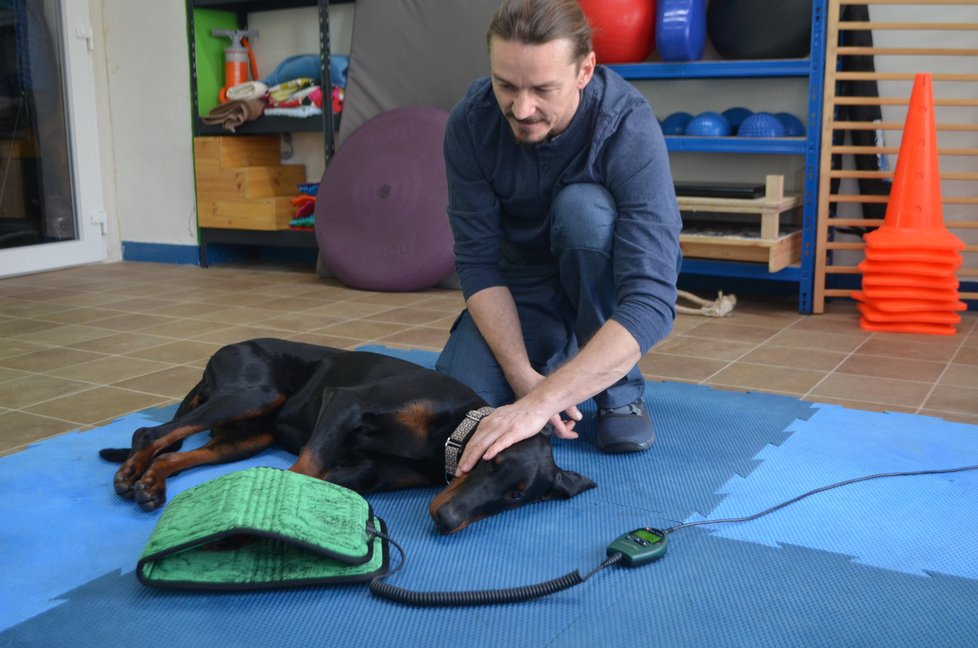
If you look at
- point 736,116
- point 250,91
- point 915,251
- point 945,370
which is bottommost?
point 945,370

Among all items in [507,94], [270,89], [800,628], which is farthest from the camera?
[270,89]

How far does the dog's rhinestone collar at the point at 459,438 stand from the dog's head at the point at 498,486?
0.07 m

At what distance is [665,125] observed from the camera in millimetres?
4449

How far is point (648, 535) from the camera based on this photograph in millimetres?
1783

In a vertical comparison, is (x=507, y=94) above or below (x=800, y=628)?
above

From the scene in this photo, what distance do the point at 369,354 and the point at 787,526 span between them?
1069 mm

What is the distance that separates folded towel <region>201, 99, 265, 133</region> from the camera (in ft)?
17.6

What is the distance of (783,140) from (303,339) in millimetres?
2224

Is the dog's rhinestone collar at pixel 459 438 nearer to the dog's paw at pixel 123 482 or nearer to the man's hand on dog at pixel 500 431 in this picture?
the man's hand on dog at pixel 500 431

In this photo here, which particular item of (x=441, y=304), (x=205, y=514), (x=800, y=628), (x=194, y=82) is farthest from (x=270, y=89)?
(x=800, y=628)

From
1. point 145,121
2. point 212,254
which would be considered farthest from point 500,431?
point 145,121

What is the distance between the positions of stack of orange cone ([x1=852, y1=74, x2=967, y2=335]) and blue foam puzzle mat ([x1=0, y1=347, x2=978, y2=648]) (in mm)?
1489

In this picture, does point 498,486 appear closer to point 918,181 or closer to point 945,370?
point 945,370

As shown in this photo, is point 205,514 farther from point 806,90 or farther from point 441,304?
point 806,90
